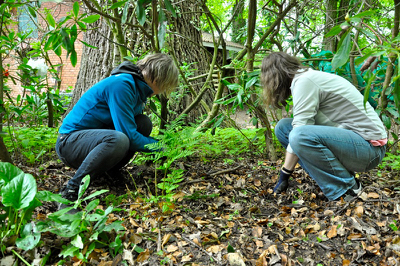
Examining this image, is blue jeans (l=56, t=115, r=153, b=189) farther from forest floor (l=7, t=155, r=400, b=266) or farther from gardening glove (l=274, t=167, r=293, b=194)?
gardening glove (l=274, t=167, r=293, b=194)

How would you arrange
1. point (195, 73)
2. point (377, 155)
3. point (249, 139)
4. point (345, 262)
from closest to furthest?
point (345, 262) → point (377, 155) → point (249, 139) → point (195, 73)

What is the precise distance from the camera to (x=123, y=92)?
2.38m

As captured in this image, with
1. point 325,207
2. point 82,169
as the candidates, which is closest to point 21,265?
point 82,169

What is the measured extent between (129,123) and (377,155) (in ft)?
6.52

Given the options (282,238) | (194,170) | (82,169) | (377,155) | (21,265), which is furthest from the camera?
(194,170)

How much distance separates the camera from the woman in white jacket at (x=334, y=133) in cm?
237

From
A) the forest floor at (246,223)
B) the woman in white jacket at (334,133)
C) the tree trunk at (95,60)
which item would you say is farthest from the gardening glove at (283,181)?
the tree trunk at (95,60)

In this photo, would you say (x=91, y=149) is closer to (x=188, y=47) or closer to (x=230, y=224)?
(x=230, y=224)

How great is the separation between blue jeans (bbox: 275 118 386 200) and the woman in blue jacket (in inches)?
46.6

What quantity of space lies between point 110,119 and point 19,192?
1114 mm

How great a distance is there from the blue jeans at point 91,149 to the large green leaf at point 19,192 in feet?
2.24

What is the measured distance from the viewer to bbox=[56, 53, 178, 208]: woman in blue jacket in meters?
2.30

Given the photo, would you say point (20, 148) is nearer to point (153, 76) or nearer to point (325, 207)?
point (153, 76)

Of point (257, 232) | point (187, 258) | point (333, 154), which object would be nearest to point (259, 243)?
point (257, 232)
